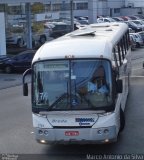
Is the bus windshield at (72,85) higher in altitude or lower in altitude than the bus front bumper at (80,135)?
higher

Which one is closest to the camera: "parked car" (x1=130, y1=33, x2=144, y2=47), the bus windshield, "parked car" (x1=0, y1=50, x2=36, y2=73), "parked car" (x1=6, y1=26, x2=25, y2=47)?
the bus windshield

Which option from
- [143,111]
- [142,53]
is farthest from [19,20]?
[143,111]

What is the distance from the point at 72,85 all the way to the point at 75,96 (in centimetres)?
29

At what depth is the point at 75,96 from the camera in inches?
467

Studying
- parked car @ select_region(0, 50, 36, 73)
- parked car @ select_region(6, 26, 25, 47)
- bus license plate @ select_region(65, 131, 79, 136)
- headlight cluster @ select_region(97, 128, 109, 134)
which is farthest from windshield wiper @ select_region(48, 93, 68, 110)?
parked car @ select_region(6, 26, 25, 47)

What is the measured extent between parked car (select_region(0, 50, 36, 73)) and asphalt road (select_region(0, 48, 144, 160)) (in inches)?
417

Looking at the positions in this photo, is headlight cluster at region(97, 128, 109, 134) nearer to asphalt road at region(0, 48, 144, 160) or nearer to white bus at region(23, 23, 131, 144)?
white bus at region(23, 23, 131, 144)

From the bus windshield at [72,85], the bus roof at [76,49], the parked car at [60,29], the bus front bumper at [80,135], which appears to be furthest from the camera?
the parked car at [60,29]

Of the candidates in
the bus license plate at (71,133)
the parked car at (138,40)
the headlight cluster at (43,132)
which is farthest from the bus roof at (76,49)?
the parked car at (138,40)

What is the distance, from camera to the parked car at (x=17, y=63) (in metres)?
30.9

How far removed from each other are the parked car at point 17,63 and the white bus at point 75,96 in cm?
1873

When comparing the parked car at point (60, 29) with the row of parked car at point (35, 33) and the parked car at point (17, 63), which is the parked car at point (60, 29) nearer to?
the row of parked car at point (35, 33)

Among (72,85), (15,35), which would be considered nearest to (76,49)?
(72,85)

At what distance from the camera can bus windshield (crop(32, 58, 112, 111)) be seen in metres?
11.8
